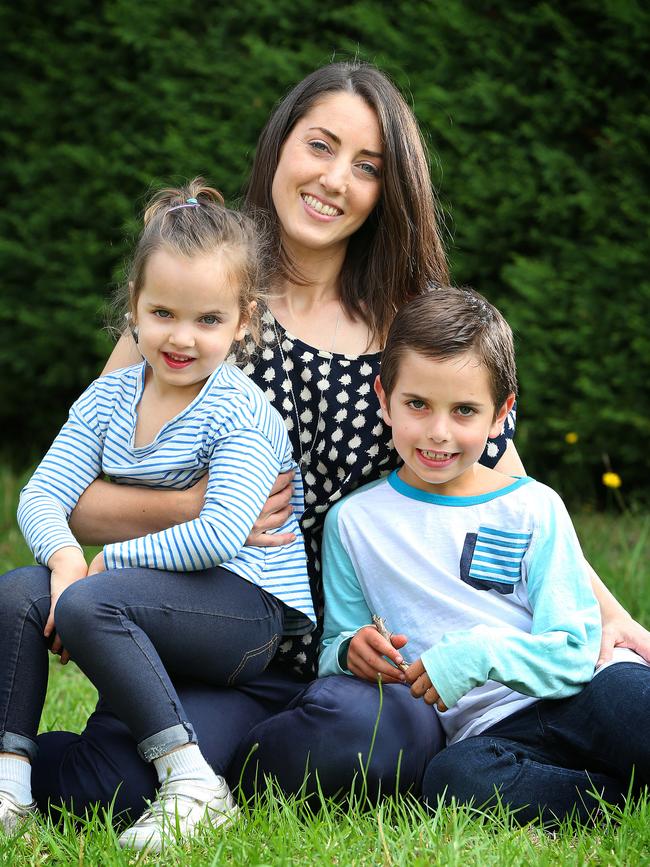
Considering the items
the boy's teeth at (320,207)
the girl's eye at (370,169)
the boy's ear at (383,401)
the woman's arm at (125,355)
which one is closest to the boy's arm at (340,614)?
the boy's ear at (383,401)

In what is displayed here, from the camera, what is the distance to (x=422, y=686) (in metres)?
2.19

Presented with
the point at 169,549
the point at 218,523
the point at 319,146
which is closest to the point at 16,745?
the point at 169,549

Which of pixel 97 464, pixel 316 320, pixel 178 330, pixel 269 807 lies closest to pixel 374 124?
pixel 316 320

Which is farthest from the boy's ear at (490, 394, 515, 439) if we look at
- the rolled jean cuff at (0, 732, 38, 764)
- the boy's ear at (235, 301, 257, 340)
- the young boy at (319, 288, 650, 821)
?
the rolled jean cuff at (0, 732, 38, 764)

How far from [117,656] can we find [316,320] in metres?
1.04

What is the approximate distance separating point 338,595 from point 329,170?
100cm

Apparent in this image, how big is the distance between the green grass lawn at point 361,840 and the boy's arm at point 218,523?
1.57ft

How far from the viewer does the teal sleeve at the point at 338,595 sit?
2475 millimetres

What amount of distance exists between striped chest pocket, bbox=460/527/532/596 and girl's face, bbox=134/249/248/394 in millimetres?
673

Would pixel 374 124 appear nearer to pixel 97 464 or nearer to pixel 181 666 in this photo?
pixel 97 464

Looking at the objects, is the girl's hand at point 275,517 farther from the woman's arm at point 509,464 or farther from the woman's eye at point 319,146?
the woman's eye at point 319,146

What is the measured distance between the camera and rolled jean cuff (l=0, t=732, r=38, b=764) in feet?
7.09

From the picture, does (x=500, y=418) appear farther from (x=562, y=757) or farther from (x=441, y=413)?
(x=562, y=757)

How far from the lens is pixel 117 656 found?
2098 millimetres
